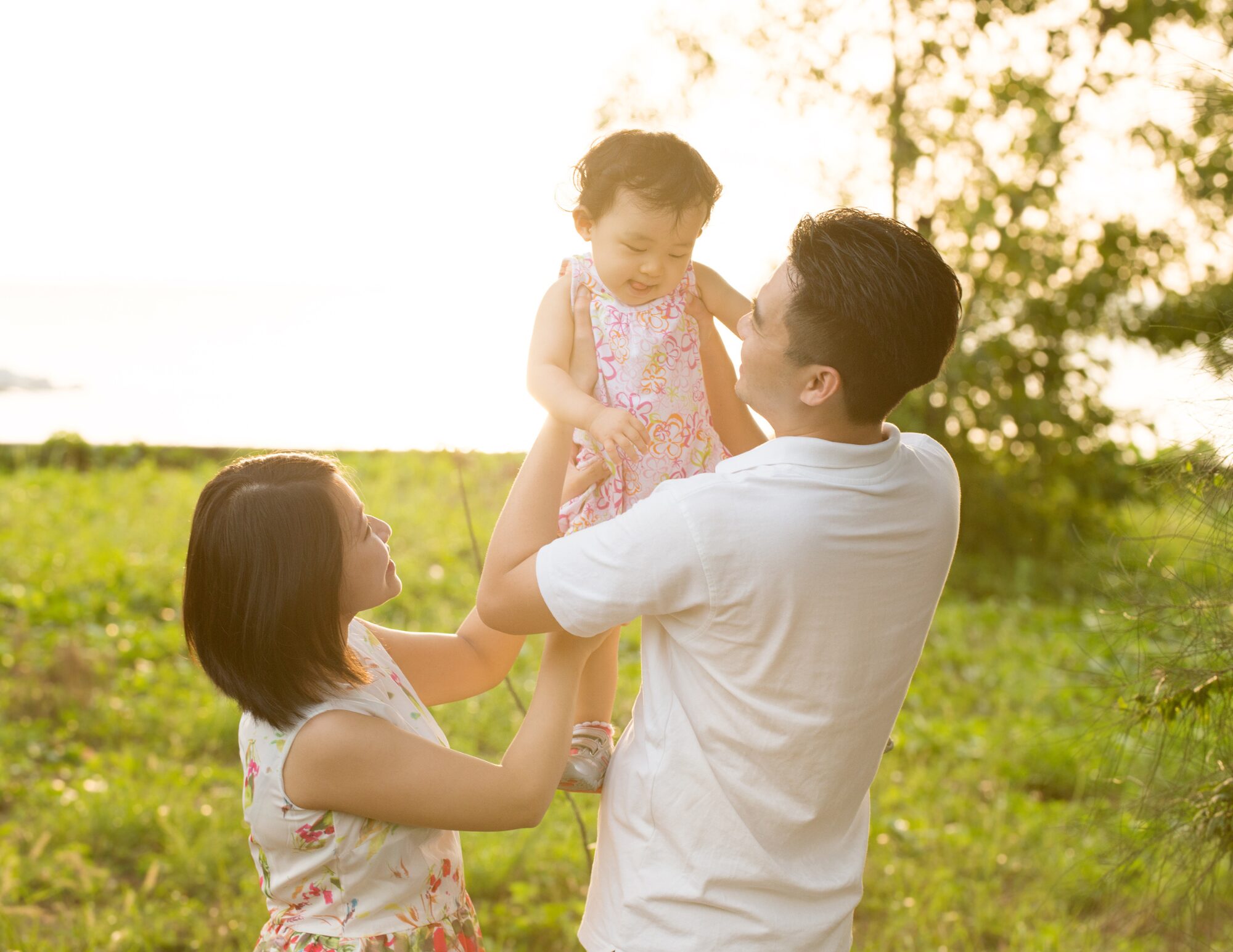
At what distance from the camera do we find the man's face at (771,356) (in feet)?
4.81

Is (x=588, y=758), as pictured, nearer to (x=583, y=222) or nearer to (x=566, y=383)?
(x=566, y=383)

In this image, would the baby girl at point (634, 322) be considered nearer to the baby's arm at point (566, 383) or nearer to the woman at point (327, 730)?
the baby's arm at point (566, 383)

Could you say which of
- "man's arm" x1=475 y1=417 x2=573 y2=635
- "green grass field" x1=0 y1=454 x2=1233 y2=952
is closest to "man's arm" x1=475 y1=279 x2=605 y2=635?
"man's arm" x1=475 y1=417 x2=573 y2=635

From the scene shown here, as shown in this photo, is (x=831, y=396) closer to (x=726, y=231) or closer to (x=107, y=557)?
(x=726, y=231)

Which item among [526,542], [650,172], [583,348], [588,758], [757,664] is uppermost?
[650,172]

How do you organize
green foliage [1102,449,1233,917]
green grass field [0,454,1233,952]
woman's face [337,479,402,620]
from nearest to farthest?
woman's face [337,479,402,620], green foliage [1102,449,1233,917], green grass field [0,454,1233,952]

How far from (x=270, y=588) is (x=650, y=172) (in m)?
0.82

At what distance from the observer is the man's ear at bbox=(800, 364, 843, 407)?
1446mm

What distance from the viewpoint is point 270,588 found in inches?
61.4

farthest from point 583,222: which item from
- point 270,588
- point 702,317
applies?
point 270,588

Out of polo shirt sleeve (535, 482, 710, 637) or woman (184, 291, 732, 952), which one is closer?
polo shirt sleeve (535, 482, 710, 637)

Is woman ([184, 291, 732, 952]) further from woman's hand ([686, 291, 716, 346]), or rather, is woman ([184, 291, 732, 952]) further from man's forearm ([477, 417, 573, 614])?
woman's hand ([686, 291, 716, 346])

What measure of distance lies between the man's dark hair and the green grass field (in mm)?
871

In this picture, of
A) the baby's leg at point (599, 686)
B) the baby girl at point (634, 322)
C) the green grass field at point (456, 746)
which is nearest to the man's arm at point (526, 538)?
the baby girl at point (634, 322)
